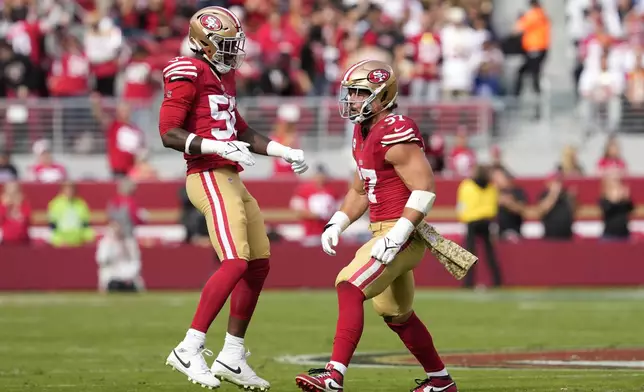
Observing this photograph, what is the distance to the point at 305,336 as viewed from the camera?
44.3 feet

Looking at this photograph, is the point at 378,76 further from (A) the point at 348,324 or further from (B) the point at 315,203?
(B) the point at 315,203

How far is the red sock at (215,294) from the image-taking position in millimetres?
8883

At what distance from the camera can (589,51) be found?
23500 millimetres

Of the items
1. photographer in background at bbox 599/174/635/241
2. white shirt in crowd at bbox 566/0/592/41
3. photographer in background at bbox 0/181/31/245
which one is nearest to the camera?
photographer in background at bbox 599/174/635/241

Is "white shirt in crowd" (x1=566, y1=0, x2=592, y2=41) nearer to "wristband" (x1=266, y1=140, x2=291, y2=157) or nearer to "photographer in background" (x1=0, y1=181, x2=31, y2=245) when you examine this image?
"photographer in background" (x1=0, y1=181, x2=31, y2=245)

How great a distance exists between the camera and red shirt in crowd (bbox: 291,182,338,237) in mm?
20969

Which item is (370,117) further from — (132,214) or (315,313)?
(132,214)

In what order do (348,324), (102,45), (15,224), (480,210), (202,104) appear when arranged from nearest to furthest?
(348,324), (202,104), (480,210), (15,224), (102,45)

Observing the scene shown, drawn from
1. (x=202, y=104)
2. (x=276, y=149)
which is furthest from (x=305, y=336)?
(x=202, y=104)

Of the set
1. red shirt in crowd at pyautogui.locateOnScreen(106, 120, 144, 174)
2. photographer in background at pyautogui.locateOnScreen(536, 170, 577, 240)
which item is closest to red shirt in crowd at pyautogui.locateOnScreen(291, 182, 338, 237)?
red shirt in crowd at pyautogui.locateOnScreen(106, 120, 144, 174)

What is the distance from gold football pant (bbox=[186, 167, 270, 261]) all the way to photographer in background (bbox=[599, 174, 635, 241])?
1200 centimetres

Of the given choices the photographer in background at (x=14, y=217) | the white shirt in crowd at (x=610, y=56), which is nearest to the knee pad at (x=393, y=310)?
the photographer in background at (x=14, y=217)

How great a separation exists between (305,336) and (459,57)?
1050 cm

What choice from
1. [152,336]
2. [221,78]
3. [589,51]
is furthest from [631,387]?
[589,51]
